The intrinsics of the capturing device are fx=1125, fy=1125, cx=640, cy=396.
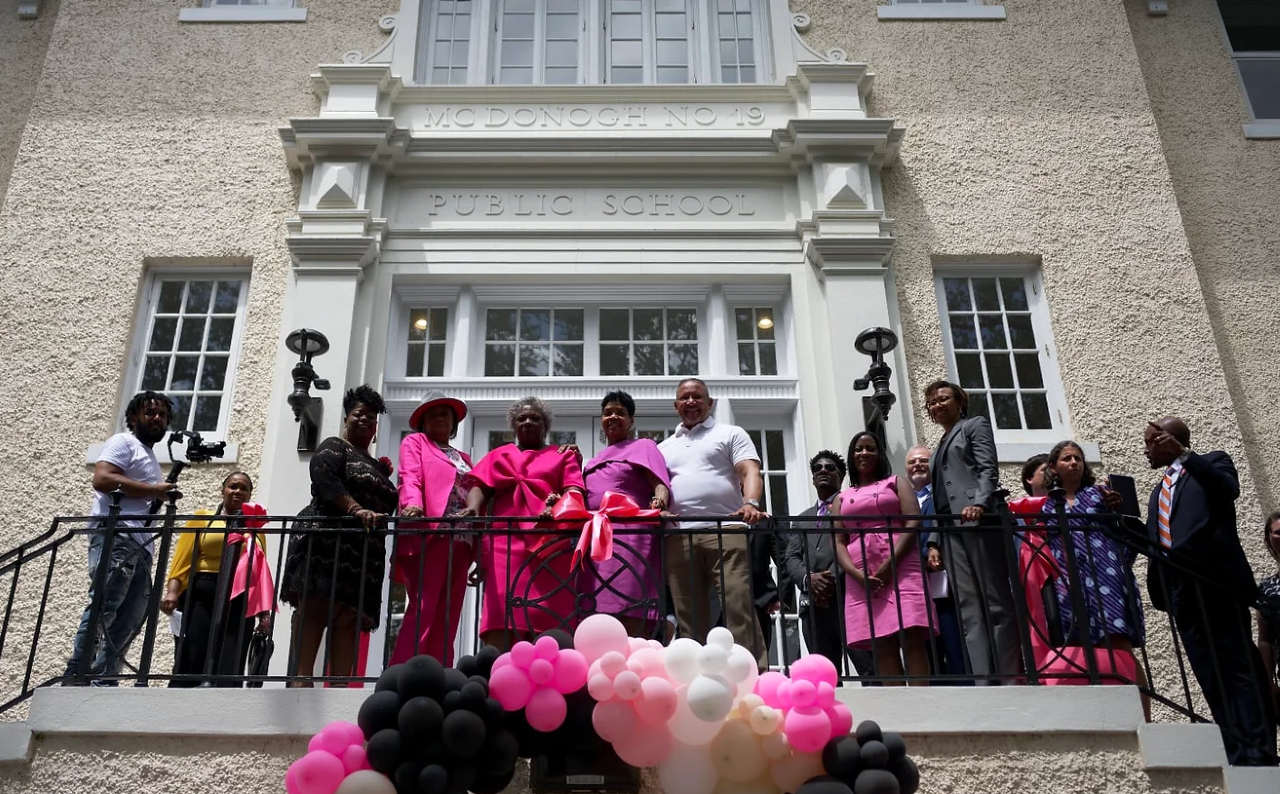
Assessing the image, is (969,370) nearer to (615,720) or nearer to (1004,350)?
Answer: (1004,350)

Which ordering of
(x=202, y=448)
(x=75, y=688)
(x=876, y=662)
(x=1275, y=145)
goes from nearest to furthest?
(x=75, y=688), (x=876, y=662), (x=202, y=448), (x=1275, y=145)

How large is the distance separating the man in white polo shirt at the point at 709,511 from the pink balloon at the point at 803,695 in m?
0.90

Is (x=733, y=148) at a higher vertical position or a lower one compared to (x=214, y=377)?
higher

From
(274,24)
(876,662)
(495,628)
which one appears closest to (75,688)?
(495,628)

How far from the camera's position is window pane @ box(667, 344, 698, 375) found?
8797 millimetres

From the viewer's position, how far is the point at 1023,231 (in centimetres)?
898

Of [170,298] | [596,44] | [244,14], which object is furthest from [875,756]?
[244,14]

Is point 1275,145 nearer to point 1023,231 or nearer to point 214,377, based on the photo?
point 1023,231

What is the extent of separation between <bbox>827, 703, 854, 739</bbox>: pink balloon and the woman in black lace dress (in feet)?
7.55

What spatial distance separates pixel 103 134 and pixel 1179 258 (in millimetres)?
8737

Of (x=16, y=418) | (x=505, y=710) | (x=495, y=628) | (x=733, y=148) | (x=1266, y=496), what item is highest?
(x=733, y=148)

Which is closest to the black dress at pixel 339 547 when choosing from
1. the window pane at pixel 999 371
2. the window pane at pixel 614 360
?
the window pane at pixel 614 360

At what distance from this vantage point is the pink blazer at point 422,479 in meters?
5.86

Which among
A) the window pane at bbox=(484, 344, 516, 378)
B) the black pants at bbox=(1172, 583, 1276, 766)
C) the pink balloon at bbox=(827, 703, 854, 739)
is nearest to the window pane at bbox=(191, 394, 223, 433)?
the window pane at bbox=(484, 344, 516, 378)
